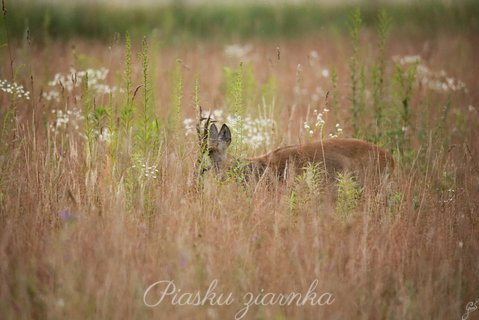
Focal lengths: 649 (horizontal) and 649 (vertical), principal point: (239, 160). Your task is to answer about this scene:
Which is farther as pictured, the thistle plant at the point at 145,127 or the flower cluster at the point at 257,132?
the flower cluster at the point at 257,132

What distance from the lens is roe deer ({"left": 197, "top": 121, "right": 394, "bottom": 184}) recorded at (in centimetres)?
614

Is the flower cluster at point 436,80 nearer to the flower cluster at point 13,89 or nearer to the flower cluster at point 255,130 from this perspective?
the flower cluster at point 255,130

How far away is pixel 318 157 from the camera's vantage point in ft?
20.3

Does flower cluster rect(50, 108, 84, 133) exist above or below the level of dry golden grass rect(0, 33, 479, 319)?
above

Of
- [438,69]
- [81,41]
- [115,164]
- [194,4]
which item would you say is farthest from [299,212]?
[194,4]

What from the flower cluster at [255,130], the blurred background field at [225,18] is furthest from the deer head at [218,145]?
the blurred background field at [225,18]

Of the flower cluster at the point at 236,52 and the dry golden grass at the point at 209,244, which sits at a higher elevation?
the flower cluster at the point at 236,52
